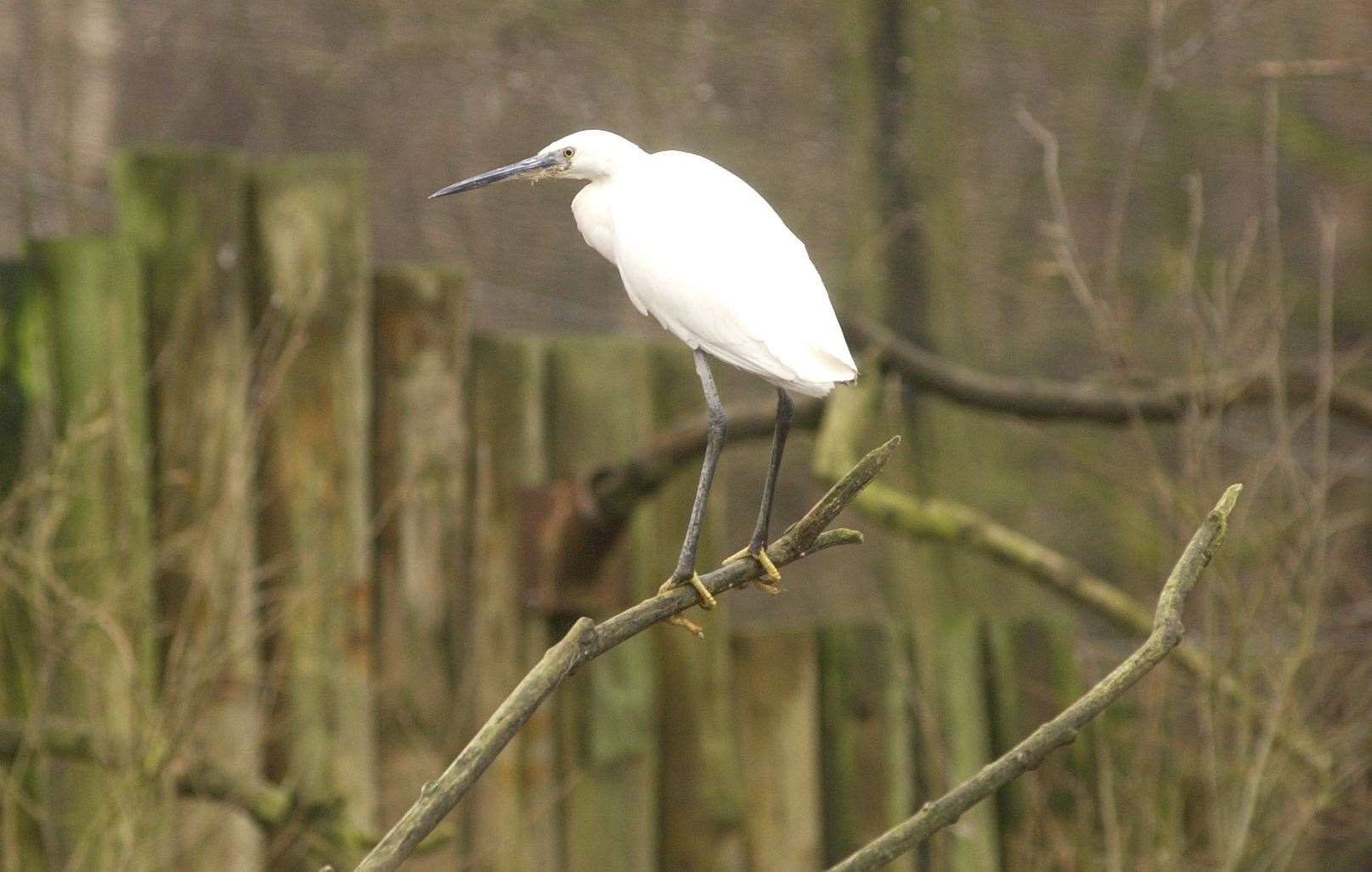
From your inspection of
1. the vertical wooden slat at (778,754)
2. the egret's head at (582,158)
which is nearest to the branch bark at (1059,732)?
the egret's head at (582,158)

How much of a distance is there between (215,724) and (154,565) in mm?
213

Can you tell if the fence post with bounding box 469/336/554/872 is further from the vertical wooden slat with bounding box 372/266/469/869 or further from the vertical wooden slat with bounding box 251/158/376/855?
the vertical wooden slat with bounding box 251/158/376/855

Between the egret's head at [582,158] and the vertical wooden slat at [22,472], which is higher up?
the egret's head at [582,158]

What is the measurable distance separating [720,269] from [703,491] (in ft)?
0.55

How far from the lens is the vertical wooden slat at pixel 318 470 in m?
2.00

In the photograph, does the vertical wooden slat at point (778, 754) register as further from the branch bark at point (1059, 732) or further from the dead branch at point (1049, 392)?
the branch bark at point (1059, 732)

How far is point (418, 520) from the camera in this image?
2.09 metres

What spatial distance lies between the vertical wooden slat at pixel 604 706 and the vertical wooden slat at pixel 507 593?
0.03 metres

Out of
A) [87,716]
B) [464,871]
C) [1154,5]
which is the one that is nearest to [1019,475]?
[1154,5]

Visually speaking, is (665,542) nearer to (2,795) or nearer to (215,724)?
(215,724)

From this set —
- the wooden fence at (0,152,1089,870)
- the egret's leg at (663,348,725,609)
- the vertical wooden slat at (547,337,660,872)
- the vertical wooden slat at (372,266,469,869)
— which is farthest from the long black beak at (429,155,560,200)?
the vertical wooden slat at (547,337,660,872)

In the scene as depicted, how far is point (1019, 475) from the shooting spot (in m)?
2.43

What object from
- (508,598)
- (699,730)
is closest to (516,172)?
(508,598)

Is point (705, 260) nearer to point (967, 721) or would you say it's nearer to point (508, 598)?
point (508, 598)
